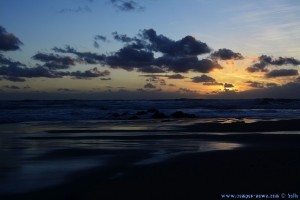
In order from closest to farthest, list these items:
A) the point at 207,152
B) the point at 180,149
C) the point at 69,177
→ the point at 69,177 < the point at 207,152 < the point at 180,149

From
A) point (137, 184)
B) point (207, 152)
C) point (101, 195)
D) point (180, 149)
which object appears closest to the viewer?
point (101, 195)

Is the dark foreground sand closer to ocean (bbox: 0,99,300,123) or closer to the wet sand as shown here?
the wet sand

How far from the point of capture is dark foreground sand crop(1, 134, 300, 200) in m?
6.80

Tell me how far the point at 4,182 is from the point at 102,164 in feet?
8.26

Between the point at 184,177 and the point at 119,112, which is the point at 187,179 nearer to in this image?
the point at 184,177

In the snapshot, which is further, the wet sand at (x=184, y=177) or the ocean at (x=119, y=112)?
the ocean at (x=119, y=112)

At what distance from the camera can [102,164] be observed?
970cm

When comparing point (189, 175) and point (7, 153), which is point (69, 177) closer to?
point (189, 175)

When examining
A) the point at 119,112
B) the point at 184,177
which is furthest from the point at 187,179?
the point at 119,112

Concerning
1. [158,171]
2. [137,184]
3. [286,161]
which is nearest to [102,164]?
[158,171]

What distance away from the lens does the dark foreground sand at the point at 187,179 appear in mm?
6797

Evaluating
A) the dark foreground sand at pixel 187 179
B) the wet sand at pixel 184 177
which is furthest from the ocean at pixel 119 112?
the dark foreground sand at pixel 187 179

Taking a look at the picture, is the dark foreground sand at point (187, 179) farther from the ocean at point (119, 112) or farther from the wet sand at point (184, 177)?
the ocean at point (119, 112)

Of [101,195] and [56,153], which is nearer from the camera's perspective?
[101,195]
